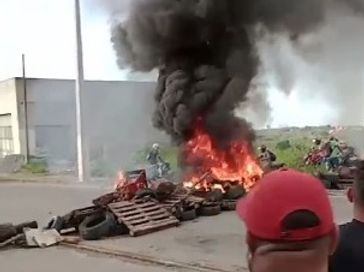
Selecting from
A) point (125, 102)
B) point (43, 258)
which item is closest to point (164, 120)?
point (43, 258)

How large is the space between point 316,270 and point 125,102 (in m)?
29.8

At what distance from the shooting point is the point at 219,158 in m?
16.5

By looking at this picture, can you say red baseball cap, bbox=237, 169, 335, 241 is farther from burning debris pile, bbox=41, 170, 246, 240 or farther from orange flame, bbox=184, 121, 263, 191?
orange flame, bbox=184, 121, 263, 191

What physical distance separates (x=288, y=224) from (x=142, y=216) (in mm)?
9221

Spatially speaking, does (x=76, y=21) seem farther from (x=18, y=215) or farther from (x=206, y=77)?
(x=18, y=215)

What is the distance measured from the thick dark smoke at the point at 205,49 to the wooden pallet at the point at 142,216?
6.18 meters

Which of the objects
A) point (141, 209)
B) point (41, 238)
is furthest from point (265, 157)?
point (41, 238)

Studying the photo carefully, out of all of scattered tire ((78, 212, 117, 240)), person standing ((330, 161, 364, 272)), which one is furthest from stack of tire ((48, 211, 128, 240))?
person standing ((330, 161, 364, 272))

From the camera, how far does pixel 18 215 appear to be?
42.7 ft

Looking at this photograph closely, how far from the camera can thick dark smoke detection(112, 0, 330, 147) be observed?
1697cm

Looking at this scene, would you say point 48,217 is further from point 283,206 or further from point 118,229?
point 283,206

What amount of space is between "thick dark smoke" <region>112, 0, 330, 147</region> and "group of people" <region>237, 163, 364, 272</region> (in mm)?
15320

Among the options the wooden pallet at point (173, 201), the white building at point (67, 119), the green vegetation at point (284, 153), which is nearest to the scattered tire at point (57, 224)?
the wooden pallet at point (173, 201)

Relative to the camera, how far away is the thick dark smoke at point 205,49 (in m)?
17.0
